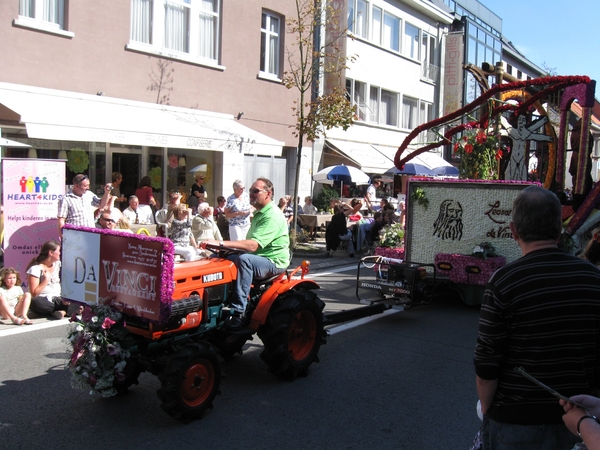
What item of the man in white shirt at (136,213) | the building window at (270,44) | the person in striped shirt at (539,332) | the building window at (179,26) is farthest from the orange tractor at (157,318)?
the building window at (270,44)

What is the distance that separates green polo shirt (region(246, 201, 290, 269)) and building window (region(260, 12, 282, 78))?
44.1 feet

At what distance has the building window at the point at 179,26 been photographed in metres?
14.7

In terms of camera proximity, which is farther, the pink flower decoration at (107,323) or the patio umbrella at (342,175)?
the patio umbrella at (342,175)

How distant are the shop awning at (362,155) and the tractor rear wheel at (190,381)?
18418 millimetres

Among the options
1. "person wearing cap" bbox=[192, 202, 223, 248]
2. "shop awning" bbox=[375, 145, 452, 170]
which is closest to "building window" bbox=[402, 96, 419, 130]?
"shop awning" bbox=[375, 145, 452, 170]

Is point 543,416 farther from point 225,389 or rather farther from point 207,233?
point 207,233

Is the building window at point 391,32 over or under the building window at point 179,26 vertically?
over

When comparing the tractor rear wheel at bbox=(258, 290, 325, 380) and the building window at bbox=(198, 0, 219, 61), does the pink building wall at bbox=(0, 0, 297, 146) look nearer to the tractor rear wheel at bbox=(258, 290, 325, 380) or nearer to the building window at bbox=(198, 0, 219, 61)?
the building window at bbox=(198, 0, 219, 61)

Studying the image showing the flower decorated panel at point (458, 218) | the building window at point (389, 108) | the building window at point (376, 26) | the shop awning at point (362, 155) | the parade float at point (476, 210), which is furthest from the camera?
the building window at point (389, 108)

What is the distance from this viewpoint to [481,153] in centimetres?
972

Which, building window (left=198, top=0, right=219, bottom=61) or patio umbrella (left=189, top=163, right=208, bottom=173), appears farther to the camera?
patio umbrella (left=189, top=163, right=208, bottom=173)

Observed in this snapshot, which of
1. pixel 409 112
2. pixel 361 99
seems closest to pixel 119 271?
pixel 361 99

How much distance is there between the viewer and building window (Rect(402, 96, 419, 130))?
1147 inches

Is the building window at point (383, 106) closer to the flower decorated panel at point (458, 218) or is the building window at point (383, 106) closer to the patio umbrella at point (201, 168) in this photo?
the patio umbrella at point (201, 168)
